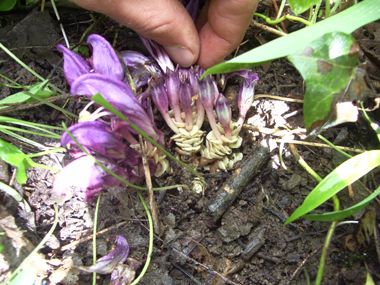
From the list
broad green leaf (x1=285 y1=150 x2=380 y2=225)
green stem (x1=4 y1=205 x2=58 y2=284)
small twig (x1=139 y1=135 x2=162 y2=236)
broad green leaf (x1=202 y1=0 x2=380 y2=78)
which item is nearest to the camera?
broad green leaf (x1=202 y1=0 x2=380 y2=78)

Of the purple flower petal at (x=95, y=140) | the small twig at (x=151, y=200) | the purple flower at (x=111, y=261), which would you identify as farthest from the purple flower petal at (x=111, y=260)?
the purple flower petal at (x=95, y=140)

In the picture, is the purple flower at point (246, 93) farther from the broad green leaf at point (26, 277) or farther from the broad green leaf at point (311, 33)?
→ the broad green leaf at point (26, 277)

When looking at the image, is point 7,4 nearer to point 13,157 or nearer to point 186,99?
point 13,157

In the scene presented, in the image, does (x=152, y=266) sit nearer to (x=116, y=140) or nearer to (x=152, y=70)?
(x=116, y=140)

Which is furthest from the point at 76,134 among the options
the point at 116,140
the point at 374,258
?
the point at 374,258

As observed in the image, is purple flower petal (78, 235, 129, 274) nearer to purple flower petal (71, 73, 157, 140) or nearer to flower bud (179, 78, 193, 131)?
purple flower petal (71, 73, 157, 140)

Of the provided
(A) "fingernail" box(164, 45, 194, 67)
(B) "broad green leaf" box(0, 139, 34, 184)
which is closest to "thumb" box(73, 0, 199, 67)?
(A) "fingernail" box(164, 45, 194, 67)

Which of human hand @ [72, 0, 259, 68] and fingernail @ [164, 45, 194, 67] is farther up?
human hand @ [72, 0, 259, 68]
